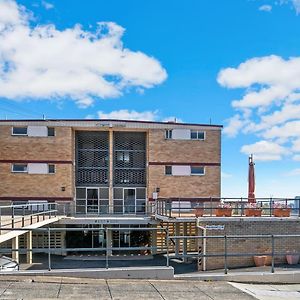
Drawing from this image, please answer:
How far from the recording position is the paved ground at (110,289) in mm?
8289

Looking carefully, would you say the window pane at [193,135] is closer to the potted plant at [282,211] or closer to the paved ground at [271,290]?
the potted plant at [282,211]

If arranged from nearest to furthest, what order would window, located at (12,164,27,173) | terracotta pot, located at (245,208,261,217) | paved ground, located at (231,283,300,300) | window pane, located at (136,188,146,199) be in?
paved ground, located at (231,283,300,300)
terracotta pot, located at (245,208,261,217)
window, located at (12,164,27,173)
window pane, located at (136,188,146,199)

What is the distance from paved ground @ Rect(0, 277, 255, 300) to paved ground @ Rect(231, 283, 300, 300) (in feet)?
1.13

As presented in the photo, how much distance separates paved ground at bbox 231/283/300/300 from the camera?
944 cm

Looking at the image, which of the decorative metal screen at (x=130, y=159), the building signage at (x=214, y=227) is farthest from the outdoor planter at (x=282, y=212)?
the decorative metal screen at (x=130, y=159)

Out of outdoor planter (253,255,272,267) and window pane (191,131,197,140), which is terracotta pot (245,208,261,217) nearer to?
outdoor planter (253,255,272,267)

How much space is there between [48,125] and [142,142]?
276 inches

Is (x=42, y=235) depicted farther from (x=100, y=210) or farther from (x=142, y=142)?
(x=142, y=142)

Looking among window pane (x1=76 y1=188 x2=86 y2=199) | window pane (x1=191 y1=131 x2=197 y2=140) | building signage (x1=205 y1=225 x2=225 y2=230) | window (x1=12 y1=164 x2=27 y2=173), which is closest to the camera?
building signage (x1=205 y1=225 x2=225 y2=230)

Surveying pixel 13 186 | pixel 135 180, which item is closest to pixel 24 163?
pixel 13 186

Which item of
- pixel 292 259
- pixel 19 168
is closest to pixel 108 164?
pixel 19 168

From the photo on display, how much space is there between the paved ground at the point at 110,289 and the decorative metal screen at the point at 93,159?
77.1 feet

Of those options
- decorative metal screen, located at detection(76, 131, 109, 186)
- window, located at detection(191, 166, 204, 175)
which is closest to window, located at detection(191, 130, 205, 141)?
window, located at detection(191, 166, 204, 175)

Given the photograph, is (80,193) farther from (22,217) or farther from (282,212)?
(282,212)
